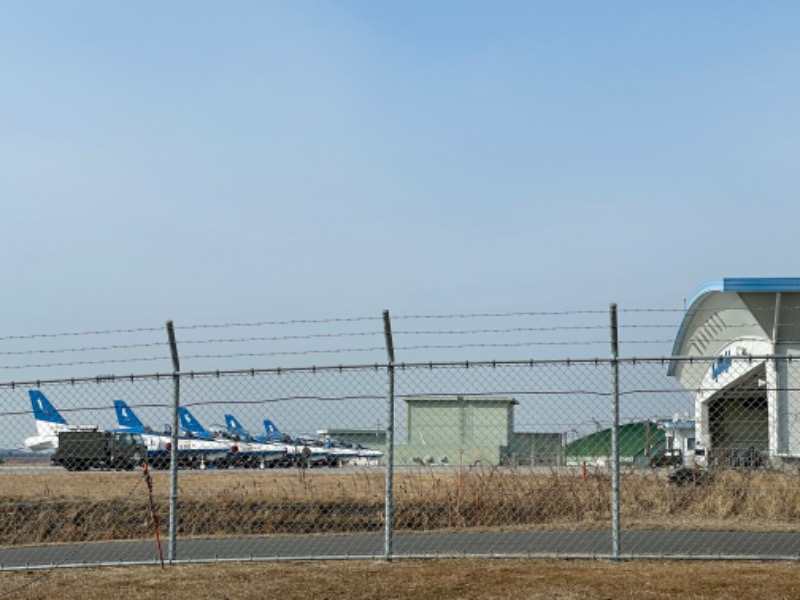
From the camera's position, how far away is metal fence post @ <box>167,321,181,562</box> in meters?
10.5

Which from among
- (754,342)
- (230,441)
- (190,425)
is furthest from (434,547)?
(190,425)

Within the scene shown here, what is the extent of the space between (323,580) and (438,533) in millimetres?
4290

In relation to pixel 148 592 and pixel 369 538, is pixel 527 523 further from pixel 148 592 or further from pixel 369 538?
pixel 148 592

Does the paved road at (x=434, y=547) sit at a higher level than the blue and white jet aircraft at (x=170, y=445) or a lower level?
lower

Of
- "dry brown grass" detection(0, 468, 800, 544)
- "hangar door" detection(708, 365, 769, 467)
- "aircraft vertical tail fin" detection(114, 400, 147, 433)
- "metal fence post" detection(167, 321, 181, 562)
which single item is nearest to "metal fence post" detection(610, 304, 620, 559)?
"hangar door" detection(708, 365, 769, 467)

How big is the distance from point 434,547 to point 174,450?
129 inches

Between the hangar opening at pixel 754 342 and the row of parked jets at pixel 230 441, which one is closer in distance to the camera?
the row of parked jets at pixel 230 441

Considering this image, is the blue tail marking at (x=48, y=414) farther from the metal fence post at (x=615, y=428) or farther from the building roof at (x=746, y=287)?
the building roof at (x=746, y=287)

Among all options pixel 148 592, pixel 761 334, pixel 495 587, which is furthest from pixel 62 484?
pixel 761 334

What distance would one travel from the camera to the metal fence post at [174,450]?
10477mm

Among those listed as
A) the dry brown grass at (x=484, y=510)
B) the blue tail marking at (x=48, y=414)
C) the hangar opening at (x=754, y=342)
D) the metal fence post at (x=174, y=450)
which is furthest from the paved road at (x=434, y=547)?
the hangar opening at (x=754, y=342)

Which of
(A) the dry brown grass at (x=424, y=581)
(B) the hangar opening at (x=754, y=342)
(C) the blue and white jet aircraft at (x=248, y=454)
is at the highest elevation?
(B) the hangar opening at (x=754, y=342)

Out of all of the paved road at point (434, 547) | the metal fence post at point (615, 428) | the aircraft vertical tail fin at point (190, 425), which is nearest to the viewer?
the metal fence post at point (615, 428)

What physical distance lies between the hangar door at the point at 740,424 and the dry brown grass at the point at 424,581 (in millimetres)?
2104
